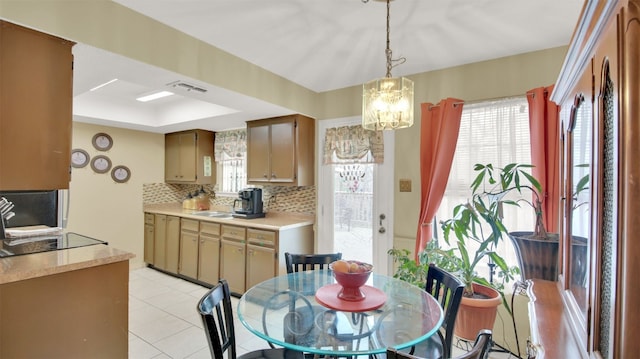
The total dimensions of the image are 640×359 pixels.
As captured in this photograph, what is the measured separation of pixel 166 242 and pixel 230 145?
5.65ft

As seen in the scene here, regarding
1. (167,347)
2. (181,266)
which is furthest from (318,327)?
(181,266)

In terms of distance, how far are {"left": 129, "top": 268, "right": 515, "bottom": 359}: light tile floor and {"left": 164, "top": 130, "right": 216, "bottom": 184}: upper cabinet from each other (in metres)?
1.56

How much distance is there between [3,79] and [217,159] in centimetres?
320

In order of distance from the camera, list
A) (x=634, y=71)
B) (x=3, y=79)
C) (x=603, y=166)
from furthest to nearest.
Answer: (x=3, y=79) → (x=603, y=166) → (x=634, y=71)

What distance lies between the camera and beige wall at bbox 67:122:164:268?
13.3ft

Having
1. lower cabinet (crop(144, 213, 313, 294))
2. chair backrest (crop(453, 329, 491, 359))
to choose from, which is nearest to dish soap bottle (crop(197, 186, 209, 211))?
lower cabinet (crop(144, 213, 313, 294))

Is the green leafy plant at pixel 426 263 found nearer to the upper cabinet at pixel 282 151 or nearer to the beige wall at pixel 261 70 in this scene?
the beige wall at pixel 261 70

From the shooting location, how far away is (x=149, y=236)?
15.5 ft

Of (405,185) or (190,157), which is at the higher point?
(190,157)

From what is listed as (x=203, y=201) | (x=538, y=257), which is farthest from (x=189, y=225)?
(x=538, y=257)

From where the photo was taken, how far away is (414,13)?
1.93m

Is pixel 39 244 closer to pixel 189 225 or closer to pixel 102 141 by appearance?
pixel 189 225

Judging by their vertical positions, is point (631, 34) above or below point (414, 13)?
below

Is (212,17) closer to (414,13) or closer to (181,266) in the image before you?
(414,13)
